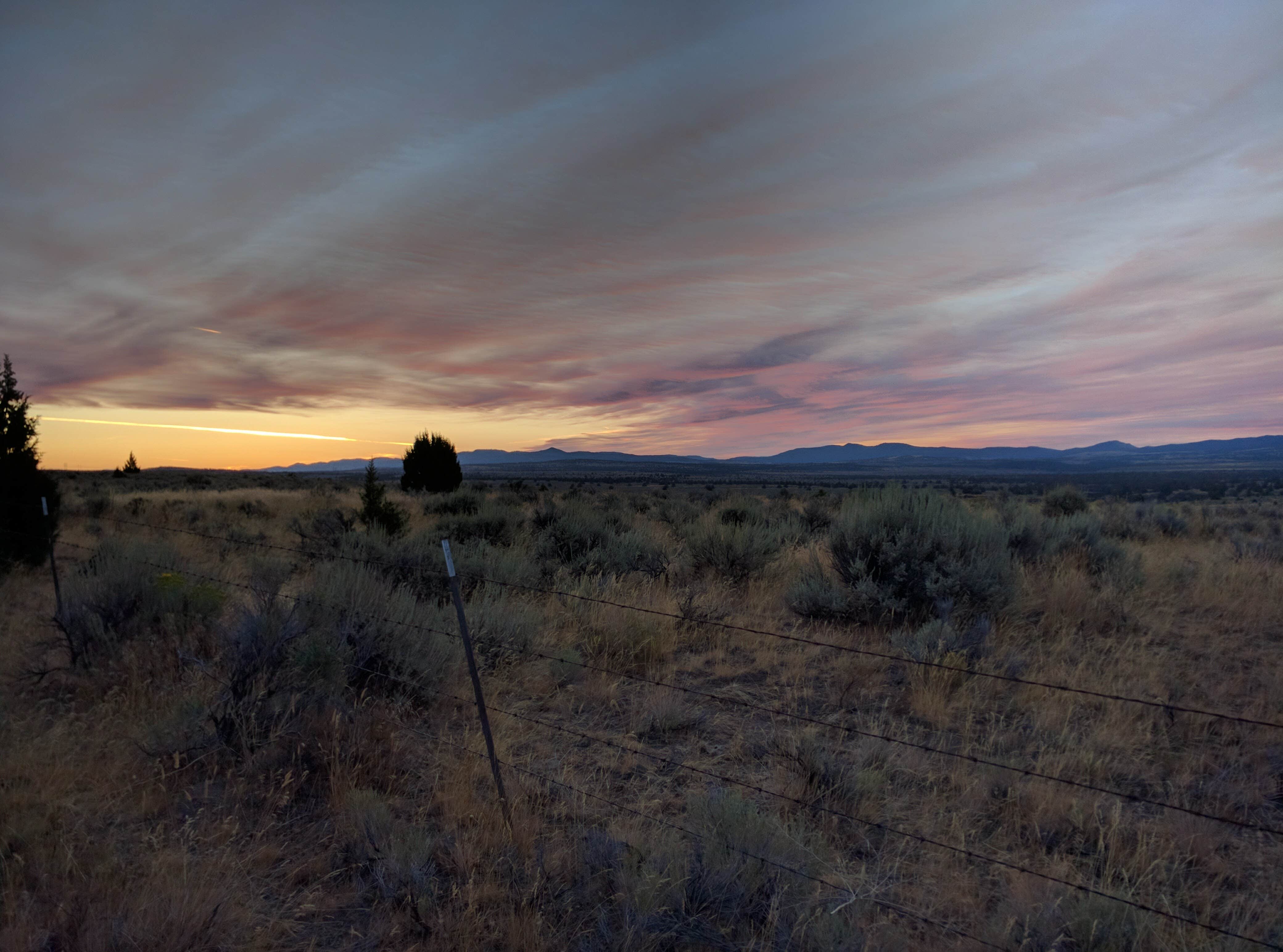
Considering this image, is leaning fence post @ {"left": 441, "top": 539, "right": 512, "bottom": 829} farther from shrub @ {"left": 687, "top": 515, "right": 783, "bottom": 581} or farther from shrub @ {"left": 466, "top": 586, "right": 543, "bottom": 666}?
shrub @ {"left": 687, "top": 515, "right": 783, "bottom": 581}

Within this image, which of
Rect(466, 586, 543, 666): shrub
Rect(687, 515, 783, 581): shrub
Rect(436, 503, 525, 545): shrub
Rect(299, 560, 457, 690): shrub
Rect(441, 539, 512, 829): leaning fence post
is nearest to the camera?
Rect(441, 539, 512, 829): leaning fence post

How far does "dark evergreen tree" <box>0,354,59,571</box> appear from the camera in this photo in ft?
35.9

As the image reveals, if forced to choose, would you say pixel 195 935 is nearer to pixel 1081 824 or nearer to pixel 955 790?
pixel 955 790

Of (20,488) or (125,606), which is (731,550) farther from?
(20,488)

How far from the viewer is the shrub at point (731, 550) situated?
33.0 feet

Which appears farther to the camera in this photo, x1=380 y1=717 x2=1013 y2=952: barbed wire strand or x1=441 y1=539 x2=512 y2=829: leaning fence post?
x1=441 y1=539 x2=512 y2=829: leaning fence post

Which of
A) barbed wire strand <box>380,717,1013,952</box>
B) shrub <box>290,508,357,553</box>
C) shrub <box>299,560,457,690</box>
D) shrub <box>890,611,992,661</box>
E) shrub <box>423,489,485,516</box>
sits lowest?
barbed wire strand <box>380,717,1013,952</box>

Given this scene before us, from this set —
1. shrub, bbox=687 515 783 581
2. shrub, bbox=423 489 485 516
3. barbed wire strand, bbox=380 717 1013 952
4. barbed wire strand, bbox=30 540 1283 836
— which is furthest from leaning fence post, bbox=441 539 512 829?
shrub, bbox=423 489 485 516

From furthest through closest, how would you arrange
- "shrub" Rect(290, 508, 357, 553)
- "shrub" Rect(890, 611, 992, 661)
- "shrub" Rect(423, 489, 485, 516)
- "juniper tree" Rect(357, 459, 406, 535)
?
"shrub" Rect(423, 489, 485, 516) < "juniper tree" Rect(357, 459, 406, 535) < "shrub" Rect(290, 508, 357, 553) < "shrub" Rect(890, 611, 992, 661)

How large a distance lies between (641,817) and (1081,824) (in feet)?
8.03

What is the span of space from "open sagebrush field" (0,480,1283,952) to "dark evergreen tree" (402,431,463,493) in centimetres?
1961

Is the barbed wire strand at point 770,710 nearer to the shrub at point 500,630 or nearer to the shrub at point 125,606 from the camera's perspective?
the shrub at point 500,630

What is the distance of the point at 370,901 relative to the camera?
129 inches

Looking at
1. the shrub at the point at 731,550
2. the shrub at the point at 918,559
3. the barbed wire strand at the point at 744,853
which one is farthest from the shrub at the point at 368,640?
the shrub at the point at 731,550
